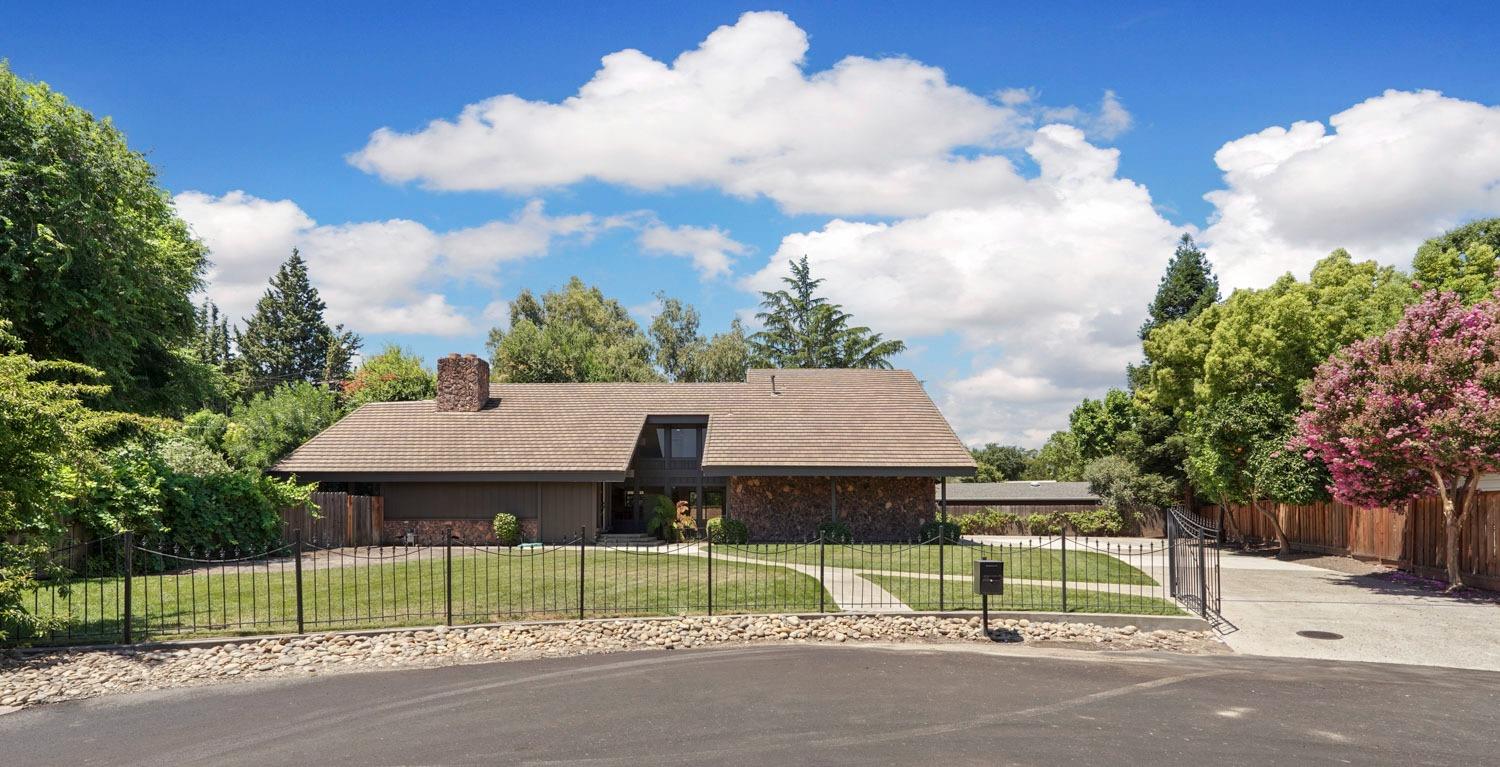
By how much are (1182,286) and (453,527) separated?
40.1 metres

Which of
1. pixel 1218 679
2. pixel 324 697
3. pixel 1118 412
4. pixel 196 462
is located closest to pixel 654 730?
pixel 324 697

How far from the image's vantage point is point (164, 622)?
45.0 ft

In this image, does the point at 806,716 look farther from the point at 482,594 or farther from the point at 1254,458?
the point at 1254,458

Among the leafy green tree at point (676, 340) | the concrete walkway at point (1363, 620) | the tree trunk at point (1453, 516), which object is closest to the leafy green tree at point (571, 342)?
the leafy green tree at point (676, 340)

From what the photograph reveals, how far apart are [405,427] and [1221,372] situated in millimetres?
27007

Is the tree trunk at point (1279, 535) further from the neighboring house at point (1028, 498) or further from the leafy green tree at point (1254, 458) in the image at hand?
the neighboring house at point (1028, 498)

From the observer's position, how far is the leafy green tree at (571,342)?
53625 mm

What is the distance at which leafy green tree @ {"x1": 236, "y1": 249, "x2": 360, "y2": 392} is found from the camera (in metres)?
75.5

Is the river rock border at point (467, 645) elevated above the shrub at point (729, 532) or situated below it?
above

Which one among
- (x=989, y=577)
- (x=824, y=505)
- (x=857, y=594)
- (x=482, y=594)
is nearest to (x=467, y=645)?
(x=482, y=594)

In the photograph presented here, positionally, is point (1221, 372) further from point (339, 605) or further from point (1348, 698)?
point (339, 605)

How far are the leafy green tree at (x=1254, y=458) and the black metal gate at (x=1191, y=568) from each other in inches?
367

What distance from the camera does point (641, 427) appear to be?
32781 millimetres

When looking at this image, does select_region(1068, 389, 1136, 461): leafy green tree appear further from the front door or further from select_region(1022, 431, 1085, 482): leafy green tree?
the front door
